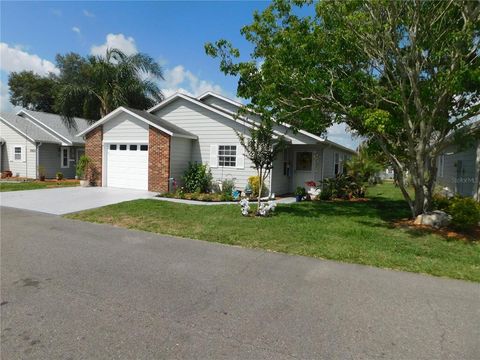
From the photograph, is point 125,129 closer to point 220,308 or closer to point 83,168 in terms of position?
point 83,168

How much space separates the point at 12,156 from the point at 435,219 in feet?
85.8

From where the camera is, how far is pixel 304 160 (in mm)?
17688

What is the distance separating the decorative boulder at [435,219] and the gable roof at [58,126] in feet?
73.1

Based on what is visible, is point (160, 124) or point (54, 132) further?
point (54, 132)

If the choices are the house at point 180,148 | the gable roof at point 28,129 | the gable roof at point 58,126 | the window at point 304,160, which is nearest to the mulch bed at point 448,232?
the house at point 180,148

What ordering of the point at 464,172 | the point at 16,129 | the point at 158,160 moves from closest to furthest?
the point at 464,172 < the point at 158,160 < the point at 16,129

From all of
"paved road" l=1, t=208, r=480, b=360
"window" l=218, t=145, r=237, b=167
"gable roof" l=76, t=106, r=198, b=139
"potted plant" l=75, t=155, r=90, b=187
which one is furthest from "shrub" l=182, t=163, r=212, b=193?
"paved road" l=1, t=208, r=480, b=360

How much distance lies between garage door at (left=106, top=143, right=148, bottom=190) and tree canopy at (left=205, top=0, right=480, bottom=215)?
22.7ft

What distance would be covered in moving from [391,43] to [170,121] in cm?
1164

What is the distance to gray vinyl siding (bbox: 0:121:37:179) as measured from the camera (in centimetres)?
2314

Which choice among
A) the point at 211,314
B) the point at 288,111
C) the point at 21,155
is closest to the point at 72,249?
the point at 211,314

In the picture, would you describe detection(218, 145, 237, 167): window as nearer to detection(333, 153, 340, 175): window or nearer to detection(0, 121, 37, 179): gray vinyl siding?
detection(333, 153, 340, 175): window

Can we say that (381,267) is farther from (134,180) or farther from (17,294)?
(134,180)

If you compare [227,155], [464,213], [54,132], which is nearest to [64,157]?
[54,132]
